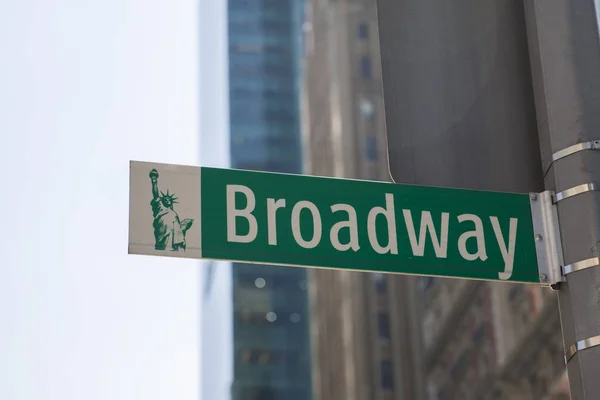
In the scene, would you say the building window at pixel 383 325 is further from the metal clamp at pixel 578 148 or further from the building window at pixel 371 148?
the metal clamp at pixel 578 148

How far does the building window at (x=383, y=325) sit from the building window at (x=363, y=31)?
1949 centimetres

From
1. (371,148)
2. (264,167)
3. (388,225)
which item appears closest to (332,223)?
(388,225)

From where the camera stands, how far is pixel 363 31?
8144 centimetres

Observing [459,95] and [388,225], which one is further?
[459,95]

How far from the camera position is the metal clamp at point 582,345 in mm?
3244

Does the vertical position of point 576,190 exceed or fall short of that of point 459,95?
it falls short

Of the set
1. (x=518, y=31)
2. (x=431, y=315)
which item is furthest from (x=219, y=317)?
(x=518, y=31)

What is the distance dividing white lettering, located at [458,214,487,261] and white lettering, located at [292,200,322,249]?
453 millimetres

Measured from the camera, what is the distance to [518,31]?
4066 millimetres

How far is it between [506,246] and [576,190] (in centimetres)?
32

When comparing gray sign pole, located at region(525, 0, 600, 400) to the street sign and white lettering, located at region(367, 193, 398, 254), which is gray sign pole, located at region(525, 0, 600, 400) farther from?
white lettering, located at region(367, 193, 398, 254)

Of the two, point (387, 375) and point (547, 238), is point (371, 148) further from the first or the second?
point (547, 238)

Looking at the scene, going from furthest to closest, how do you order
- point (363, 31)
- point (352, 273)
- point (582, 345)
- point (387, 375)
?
point (363, 31), point (352, 273), point (387, 375), point (582, 345)

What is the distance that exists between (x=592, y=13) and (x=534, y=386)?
47.1 meters
